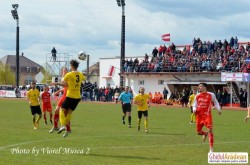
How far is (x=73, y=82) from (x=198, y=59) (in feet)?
138

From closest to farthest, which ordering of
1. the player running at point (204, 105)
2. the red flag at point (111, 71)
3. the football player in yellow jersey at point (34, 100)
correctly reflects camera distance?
1. the player running at point (204, 105)
2. the football player in yellow jersey at point (34, 100)
3. the red flag at point (111, 71)

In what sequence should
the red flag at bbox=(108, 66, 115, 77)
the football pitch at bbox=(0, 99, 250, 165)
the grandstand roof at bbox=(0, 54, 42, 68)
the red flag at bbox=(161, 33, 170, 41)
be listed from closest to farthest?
the football pitch at bbox=(0, 99, 250, 165), the red flag at bbox=(161, 33, 170, 41), the red flag at bbox=(108, 66, 115, 77), the grandstand roof at bbox=(0, 54, 42, 68)

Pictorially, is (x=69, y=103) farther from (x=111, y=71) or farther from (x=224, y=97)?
(x=111, y=71)

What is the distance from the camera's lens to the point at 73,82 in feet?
48.5


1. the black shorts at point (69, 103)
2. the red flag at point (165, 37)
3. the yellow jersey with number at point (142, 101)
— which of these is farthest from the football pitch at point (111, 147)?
the red flag at point (165, 37)

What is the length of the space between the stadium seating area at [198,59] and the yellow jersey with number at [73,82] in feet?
117

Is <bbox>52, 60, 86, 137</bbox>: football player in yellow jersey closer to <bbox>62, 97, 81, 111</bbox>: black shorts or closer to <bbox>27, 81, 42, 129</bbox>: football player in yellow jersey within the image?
<bbox>62, 97, 81, 111</bbox>: black shorts

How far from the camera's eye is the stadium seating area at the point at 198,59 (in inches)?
2023

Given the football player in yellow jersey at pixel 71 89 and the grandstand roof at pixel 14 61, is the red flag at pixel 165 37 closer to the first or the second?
the football player in yellow jersey at pixel 71 89

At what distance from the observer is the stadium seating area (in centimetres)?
5137

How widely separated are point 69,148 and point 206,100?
171 inches

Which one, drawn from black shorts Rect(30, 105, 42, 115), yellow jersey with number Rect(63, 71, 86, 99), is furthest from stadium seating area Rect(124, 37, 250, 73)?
yellow jersey with number Rect(63, 71, 86, 99)

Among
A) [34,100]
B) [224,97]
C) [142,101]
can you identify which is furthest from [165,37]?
[34,100]

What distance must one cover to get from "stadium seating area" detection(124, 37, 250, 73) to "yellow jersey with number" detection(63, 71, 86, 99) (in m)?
35.7
